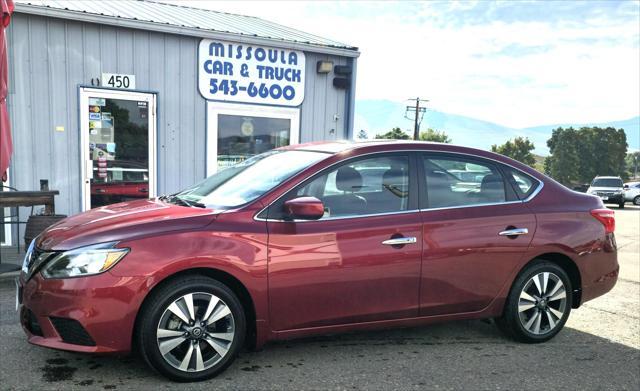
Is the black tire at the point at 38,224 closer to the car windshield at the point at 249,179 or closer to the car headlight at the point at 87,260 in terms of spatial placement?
the car windshield at the point at 249,179

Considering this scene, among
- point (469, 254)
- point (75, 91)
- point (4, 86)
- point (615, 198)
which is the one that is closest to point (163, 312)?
point (469, 254)

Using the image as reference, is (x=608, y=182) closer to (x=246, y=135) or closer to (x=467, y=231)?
(x=246, y=135)

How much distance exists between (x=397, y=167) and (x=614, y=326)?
280 centimetres

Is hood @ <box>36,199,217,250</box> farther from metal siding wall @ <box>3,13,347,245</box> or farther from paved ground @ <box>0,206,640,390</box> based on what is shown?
metal siding wall @ <box>3,13,347,245</box>

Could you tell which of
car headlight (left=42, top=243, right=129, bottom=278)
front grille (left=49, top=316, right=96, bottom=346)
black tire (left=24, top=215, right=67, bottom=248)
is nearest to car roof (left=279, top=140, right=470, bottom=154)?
car headlight (left=42, top=243, right=129, bottom=278)

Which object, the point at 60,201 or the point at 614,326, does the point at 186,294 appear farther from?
the point at 60,201

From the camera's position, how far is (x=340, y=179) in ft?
12.4

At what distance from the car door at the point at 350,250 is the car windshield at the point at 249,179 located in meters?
0.22

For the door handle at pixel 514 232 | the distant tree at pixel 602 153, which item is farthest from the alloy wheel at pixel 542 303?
the distant tree at pixel 602 153

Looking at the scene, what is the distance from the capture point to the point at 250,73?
28.2 feet

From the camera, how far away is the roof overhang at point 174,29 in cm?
715

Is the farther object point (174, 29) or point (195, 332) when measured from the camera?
point (174, 29)

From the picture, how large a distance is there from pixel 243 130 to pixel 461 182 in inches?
212

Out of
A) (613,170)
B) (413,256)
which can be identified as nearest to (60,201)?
(413,256)
